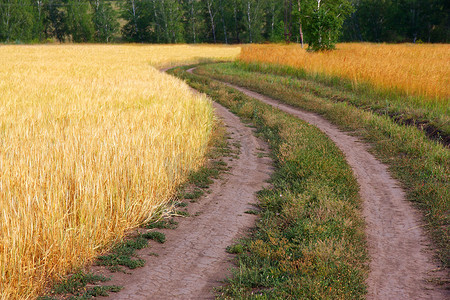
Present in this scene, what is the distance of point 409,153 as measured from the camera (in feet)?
29.7

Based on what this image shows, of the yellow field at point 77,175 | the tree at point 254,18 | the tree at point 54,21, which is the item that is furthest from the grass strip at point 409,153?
the tree at point 54,21

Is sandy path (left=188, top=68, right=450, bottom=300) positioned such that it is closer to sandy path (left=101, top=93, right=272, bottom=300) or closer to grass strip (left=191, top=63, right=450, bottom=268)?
grass strip (left=191, top=63, right=450, bottom=268)

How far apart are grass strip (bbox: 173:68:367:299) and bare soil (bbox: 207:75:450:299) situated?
173 millimetres

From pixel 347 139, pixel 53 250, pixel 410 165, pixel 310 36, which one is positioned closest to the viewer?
pixel 53 250

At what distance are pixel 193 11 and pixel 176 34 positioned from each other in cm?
693

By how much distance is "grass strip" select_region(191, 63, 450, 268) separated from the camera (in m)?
5.94

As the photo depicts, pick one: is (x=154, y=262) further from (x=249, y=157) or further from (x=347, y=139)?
(x=347, y=139)

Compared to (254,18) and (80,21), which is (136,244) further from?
(80,21)

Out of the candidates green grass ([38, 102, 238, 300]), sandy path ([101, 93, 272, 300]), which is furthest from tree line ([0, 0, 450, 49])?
sandy path ([101, 93, 272, 300])

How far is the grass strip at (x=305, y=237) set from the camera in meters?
4.12

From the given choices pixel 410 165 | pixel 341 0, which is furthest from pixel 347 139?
pixel 341 0

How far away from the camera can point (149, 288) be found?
4.23 metres

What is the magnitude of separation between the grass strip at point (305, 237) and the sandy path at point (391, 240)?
0.59 ft

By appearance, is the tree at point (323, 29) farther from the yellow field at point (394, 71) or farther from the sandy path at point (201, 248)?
the sandy path at point (201, 248)
